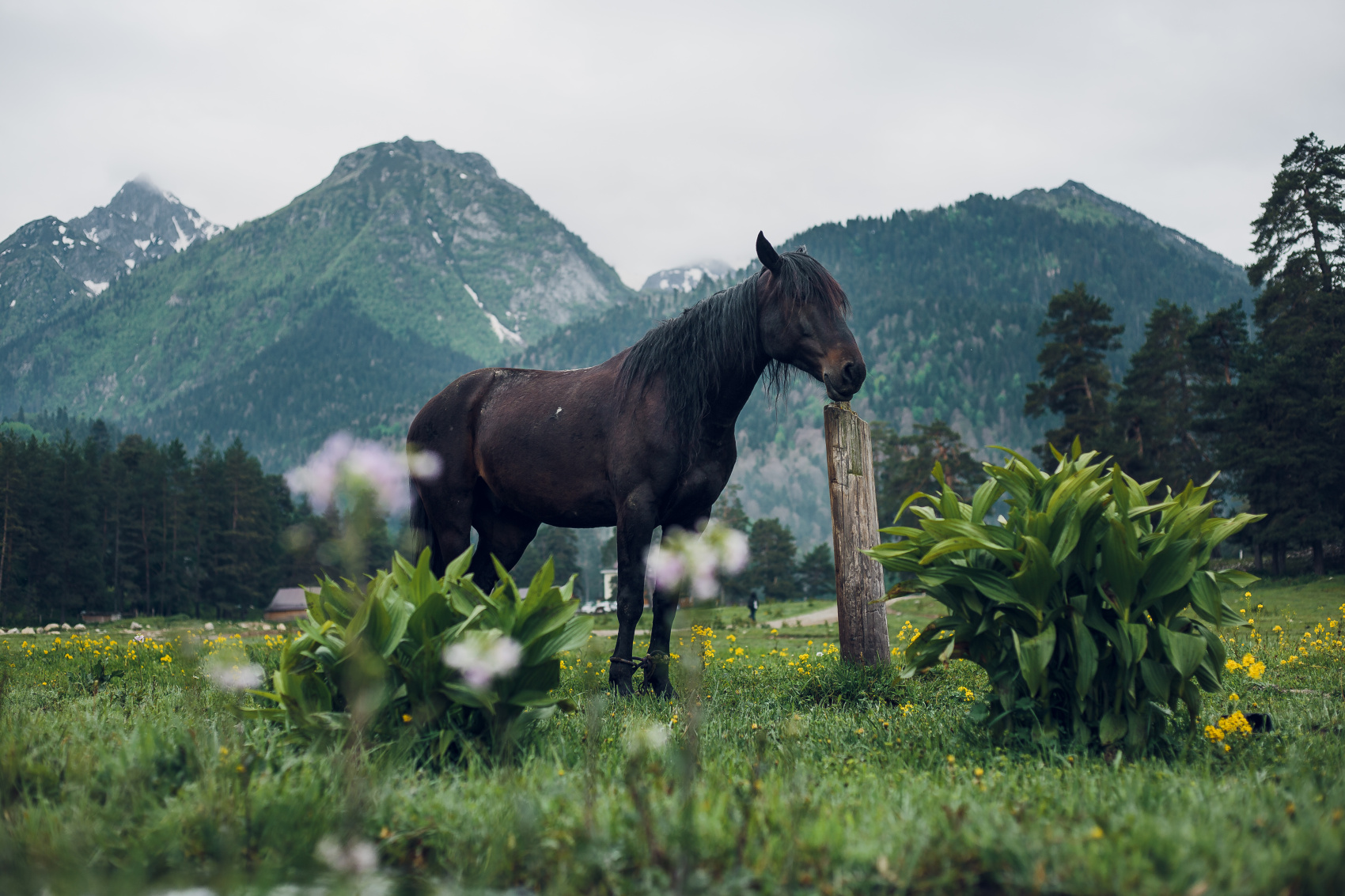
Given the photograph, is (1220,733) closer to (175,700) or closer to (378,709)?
(378,709)

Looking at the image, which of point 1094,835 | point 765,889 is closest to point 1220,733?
point 1094,835

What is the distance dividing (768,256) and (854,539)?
2.42 metres

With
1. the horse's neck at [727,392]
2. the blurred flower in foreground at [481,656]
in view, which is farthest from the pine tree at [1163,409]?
the blurred flower in foreground at [481,656]

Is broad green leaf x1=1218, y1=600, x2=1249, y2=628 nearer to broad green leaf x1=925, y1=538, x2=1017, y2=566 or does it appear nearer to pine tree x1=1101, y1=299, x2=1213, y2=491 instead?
broad green leaf x1=925, y1=538, x2=1017, y2=566

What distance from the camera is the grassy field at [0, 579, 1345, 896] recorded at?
81.2 inches

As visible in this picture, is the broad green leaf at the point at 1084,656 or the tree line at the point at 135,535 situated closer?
the broad green leaf at the point at 1084,656

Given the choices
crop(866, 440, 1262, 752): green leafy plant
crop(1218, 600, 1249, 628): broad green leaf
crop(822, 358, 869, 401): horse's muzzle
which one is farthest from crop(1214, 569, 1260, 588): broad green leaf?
crop(822, 358, 869, 401): horse's muzzle

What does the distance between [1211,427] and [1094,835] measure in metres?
47.3

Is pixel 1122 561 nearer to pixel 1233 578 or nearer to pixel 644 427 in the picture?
pixel 1233 578

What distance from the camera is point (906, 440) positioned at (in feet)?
221

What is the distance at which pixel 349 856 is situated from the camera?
2.10m

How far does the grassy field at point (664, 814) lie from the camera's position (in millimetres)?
2062

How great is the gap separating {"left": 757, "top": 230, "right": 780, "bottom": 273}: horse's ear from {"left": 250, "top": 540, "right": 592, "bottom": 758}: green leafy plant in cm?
301

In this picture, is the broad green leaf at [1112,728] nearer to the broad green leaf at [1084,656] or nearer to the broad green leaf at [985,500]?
the broad green leaf at [1084,656]
